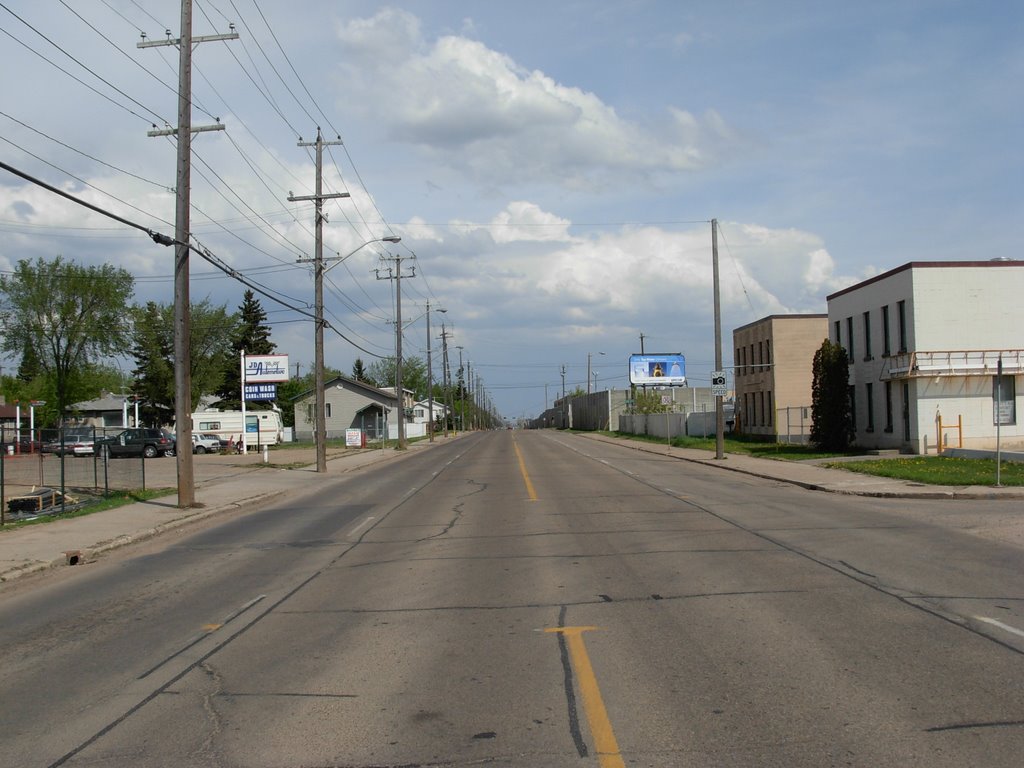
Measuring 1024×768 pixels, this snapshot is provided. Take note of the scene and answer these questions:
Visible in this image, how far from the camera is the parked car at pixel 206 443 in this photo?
197 feet

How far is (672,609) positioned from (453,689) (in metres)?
3.10

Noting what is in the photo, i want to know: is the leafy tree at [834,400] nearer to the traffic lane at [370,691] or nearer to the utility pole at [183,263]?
the utility pole at [183,263]

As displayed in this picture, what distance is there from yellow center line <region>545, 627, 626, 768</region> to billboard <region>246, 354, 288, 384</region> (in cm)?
4384

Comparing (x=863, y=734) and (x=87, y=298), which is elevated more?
(x=87, y=298)

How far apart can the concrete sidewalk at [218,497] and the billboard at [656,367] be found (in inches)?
2120

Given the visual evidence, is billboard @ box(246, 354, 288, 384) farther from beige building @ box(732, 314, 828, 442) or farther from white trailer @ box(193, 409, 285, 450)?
beige building @ box(732, 314, 828, 442)

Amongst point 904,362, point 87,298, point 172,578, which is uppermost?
point 87,298

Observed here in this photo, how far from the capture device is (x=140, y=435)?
168 ft

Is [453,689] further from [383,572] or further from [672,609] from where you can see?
[383,572]

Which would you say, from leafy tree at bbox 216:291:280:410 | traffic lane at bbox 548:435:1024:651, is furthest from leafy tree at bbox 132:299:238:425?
traffic lane at bbox 548:435:1024:651

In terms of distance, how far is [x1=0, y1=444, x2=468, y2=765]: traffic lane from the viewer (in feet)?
20.7

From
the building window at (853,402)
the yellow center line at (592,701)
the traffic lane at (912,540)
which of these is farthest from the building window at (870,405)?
the yellow center line at (592,701)

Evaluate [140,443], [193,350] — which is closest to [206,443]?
[140,443]

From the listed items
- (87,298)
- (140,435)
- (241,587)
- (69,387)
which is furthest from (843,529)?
(69,387)
